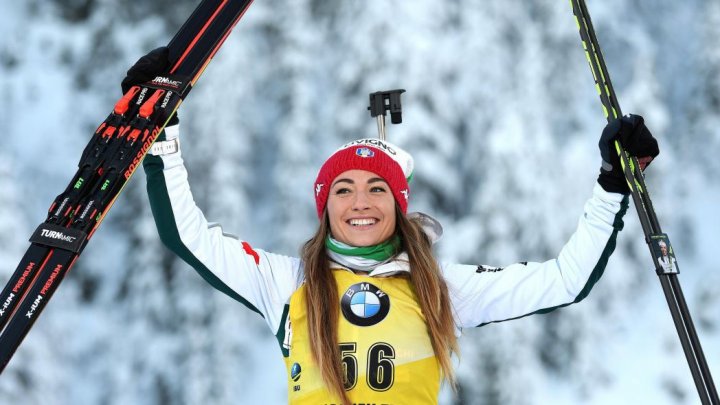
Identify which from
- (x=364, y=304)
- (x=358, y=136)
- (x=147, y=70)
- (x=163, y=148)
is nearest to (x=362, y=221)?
(x=364, y=304)

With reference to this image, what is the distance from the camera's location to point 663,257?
297 cm

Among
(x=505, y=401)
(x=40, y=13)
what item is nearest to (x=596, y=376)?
(x=505, y=401)

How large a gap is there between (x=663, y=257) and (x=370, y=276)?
900 millimetres

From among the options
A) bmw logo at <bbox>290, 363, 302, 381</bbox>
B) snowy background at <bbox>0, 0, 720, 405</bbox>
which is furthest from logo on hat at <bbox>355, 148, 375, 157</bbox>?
snowy background at <bbox>0, 0, 720, 405</bbox>

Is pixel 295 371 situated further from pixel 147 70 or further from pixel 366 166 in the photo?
pixel 147 70

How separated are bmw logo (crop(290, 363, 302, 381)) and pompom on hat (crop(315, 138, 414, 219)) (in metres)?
0.52

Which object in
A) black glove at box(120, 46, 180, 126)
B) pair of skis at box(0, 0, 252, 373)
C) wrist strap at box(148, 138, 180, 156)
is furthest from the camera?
black glove at box(120, 46, 180, 126)

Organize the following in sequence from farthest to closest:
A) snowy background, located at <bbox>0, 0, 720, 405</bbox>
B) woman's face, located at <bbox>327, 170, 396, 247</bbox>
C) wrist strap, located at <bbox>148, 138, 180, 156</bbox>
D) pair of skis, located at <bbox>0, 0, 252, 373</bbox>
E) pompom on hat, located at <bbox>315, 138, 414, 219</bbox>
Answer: snowy background, located at <bbox>0, 0, 720, 405</bbox>
pompom on hat, located at <bbox>315, 138, 414, 219</bbox>
woman's face, located at <bbox>327, 170, 396, 247</bbox>
wrist strap, located at <bbox>148, 138, 180, 156</bbox>
pair of skis, located at <bbox>0, 0, 252, 373</bbox>

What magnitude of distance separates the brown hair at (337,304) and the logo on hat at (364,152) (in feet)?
0.88

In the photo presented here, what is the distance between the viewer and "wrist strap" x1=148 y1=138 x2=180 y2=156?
2922 mm

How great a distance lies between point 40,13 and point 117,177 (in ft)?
51.0

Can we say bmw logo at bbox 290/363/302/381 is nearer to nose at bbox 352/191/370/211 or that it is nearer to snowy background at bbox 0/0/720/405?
nose at bbox 352/191/370/211

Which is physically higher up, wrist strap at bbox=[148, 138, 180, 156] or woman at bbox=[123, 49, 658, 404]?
wrist strap at bbox=[148, 138, 180, 156]

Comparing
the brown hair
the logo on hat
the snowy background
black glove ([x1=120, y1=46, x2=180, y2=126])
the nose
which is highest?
the snowy background
